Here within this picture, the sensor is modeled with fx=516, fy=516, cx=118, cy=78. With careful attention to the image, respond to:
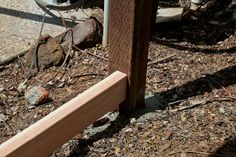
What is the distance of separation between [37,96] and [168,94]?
684 millimetres

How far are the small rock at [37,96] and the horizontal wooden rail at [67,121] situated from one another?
43cm

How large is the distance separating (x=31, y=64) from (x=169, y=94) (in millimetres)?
853

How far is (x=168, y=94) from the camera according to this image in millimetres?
2693

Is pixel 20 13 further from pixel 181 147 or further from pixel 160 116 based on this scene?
pixel 181 147

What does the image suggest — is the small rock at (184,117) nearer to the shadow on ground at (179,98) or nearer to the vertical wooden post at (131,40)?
the shadow on ground at (179,98)

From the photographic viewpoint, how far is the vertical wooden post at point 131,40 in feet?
7.55

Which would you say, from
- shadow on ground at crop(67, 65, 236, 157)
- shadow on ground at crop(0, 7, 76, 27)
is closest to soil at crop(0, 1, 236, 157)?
shadow on ground at crop(67, 65, 236, 157)

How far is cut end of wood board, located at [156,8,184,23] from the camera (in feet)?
11.0

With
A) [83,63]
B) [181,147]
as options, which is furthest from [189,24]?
[181,147]

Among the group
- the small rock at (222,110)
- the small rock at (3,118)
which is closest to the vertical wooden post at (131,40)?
the small rock at (222,110)

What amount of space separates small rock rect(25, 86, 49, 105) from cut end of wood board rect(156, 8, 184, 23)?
1003 millimetres

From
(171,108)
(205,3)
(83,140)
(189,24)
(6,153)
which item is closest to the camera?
(6,153)

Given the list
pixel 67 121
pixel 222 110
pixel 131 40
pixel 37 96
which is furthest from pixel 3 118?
pixel 222 110

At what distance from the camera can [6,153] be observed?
1938 millimetres
